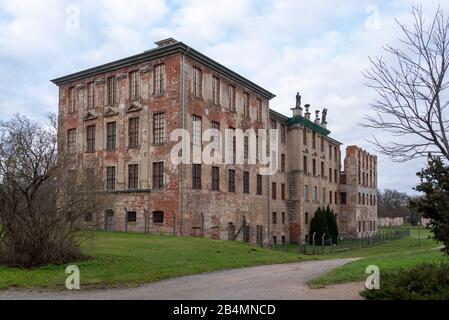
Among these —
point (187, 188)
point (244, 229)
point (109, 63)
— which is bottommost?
point (244, 229)

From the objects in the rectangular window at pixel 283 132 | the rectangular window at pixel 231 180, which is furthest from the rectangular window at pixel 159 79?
the rectangular window at pixel 283 132

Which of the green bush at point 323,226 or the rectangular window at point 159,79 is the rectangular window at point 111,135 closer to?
the rectangular window at point 159,79

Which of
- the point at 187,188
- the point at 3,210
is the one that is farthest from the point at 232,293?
the point at 187,188

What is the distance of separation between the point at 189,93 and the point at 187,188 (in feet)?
22.2

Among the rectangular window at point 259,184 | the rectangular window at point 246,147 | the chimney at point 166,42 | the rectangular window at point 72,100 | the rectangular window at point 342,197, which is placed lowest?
the rectangular window at point 342,197

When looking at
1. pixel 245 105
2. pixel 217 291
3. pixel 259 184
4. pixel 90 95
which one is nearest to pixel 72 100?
pixel 90 95

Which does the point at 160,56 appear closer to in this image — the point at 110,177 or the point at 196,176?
the point at 196,176

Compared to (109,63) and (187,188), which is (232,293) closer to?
(187,188)

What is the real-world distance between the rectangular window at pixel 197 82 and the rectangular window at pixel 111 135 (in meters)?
7.04

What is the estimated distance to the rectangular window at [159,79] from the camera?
3403 centimetres

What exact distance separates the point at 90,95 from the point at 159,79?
751 centimetres

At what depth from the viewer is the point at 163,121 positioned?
33.8 m

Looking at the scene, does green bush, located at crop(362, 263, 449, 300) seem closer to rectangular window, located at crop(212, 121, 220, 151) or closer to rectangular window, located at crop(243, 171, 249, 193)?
rectangular window, located at crop(212, 121, 220, 151)
